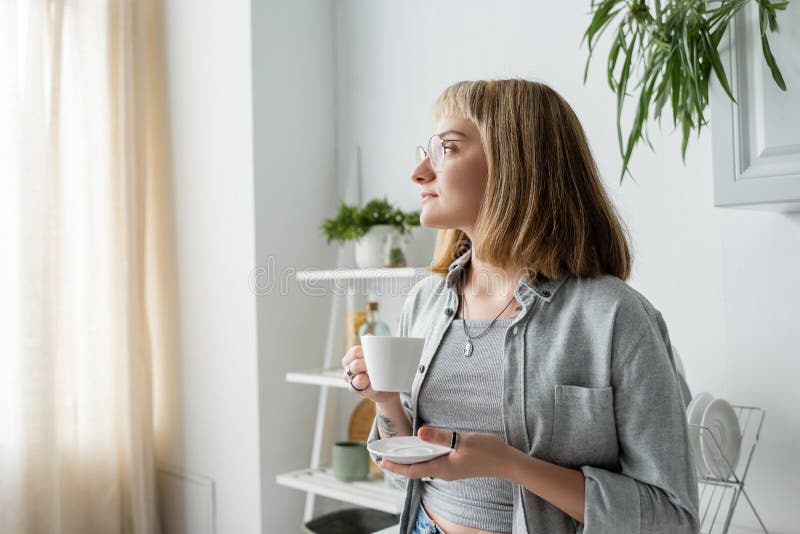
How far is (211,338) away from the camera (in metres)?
2.38

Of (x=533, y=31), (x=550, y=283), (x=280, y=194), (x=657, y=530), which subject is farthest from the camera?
(x=280, y=194)

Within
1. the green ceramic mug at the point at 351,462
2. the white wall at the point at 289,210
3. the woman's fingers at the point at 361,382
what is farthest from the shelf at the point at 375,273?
the woman's fingers at the point at 361,382

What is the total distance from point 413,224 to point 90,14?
51.4 inches

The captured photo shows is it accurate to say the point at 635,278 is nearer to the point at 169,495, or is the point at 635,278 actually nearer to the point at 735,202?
the point at 735,202

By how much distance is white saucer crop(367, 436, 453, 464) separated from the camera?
0.92m

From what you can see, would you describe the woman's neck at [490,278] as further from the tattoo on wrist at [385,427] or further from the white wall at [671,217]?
the white wall at [671,217]

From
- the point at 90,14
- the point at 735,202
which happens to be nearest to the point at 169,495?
the point at 90,14

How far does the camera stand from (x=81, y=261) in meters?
2.35

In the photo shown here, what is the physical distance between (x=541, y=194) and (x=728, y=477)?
2.41ft

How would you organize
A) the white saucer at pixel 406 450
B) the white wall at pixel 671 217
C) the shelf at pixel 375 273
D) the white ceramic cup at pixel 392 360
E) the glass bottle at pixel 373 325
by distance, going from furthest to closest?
the glass bottle at pixel 373 325 → the shelf at pixel 375 273 → the white wall at pixel 671 217 → the white ceramic cup at pixel 392 360 → the white saucer at pixel 406 450

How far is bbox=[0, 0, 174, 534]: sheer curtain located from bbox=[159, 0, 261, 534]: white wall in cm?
9

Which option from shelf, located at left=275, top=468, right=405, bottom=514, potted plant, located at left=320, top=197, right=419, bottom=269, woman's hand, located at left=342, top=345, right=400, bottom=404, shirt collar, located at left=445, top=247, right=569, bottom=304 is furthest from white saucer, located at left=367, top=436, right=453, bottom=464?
potted plant, located at left=320, top=197, right=419, bottom=269

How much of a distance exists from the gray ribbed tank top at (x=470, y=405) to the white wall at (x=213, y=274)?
1.16 metres

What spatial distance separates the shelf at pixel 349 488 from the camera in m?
1.96
